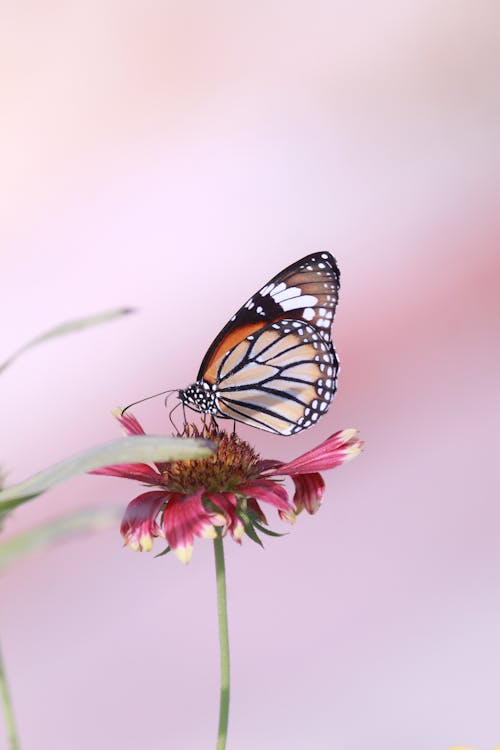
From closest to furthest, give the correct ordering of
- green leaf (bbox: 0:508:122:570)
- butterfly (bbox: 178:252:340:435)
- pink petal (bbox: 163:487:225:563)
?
green leaf (bbox: 0:508:122:570), pink petal (bbox: 163:487:225:563), butterfly (bbox: 178:252:340:435)

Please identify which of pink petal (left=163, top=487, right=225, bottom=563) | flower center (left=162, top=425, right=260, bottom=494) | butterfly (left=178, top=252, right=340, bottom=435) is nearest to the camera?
pink petal (left=163, top=487, right=225, bottom=563)

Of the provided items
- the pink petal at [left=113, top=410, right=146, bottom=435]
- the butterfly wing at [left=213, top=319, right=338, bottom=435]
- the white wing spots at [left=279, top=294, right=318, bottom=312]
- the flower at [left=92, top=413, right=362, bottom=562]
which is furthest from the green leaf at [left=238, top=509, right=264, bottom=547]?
the white wing spots at [left=279, top=294, right=318, bottom=312]

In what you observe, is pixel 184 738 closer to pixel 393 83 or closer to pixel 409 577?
pixel 409 577

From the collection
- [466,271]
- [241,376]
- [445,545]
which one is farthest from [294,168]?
[241,376]

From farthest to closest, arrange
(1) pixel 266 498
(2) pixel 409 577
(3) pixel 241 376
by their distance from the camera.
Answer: (2) pixel 409 577 → (3) pixel 241 376 → (1) pixel 266 498

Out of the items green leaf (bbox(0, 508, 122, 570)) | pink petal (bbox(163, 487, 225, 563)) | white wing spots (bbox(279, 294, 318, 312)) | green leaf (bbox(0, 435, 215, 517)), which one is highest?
white wing spots (bbox(279, 294, 318, 312))

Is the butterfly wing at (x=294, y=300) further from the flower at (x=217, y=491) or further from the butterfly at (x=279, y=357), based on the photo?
the flower at (x=217, y=491)

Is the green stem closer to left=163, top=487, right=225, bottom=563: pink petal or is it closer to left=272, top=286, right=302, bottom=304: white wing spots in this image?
left=163, top=487, right=225, bottom=563: pink petal
